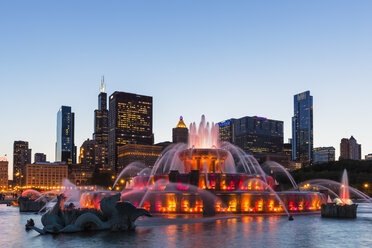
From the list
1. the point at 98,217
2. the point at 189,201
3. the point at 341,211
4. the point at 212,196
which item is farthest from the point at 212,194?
the point at 98,217

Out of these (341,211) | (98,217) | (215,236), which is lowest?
(341,211)

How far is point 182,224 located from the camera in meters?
31.8

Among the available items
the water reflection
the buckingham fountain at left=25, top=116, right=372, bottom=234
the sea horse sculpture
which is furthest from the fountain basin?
the sea horse sculpture

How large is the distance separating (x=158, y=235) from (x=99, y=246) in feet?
15.9

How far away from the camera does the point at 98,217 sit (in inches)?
1165

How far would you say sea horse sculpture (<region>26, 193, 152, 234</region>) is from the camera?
93.8ft

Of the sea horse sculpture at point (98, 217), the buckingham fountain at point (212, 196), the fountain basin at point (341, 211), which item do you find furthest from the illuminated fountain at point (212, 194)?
the sea horse sculpture at point (98, 217)

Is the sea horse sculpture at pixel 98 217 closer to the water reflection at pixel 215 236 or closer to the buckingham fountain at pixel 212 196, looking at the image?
the water reflection at pixel 215 236

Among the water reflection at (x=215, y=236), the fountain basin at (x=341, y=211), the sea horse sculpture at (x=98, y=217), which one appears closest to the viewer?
the water reflection at (x=215, y=236)

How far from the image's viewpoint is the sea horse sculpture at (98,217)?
28.6 metres

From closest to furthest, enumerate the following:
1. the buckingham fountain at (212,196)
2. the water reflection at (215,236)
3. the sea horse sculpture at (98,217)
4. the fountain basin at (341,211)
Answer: the water reflection at (215,236), the sea horse sculpture at (98,217), the fountain basin at (341,211), the buckingham fountain at (212,196)

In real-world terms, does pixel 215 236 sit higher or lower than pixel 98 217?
lower

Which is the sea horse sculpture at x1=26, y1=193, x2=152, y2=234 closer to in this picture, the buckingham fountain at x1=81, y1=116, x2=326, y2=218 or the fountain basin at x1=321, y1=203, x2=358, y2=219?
the buckingham fountain at x1=81, y1=116, x2=326, y2=218

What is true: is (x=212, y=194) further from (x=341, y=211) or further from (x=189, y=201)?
(x=341, y=211)
